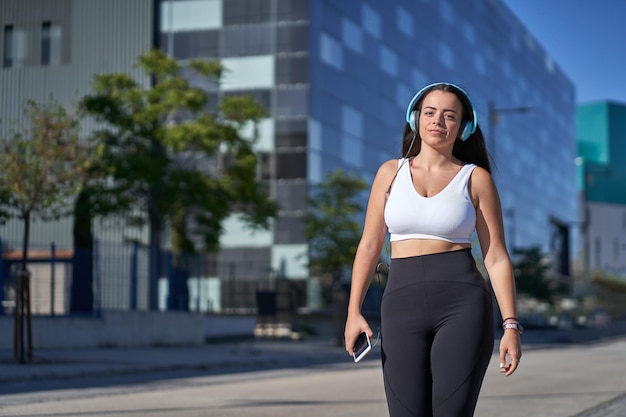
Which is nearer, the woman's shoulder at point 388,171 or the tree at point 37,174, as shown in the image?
the woman's shoulder at point 388,171

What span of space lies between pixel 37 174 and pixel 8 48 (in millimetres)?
27266

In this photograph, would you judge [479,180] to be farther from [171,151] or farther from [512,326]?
[171,151]

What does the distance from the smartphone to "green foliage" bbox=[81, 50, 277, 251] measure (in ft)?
74.3

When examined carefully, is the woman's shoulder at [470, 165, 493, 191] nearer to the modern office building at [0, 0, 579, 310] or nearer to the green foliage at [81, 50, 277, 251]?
the green foliage at [81, 50, 277, 251]

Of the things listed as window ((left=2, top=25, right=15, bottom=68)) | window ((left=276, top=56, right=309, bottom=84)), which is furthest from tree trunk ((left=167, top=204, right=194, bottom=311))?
window ((left=2, top=25, right=15, bottom=68))

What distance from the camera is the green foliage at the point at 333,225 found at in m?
39.0

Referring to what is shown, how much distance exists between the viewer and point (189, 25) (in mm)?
44281

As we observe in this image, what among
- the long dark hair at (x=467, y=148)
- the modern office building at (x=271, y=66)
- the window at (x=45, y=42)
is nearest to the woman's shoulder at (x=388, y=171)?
the long dark hair at (x=467, y=148)

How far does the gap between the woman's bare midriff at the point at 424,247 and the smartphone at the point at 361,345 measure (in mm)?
317

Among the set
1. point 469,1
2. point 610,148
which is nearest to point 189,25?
point 469,1

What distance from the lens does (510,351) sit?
3.88 meters

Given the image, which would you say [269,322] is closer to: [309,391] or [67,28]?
[67,28]

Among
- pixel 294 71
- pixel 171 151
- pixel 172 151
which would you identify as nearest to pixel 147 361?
pixel 172 151

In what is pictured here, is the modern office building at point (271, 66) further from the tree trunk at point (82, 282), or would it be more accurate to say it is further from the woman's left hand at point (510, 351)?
the woman's left hand at point (510, 351)
